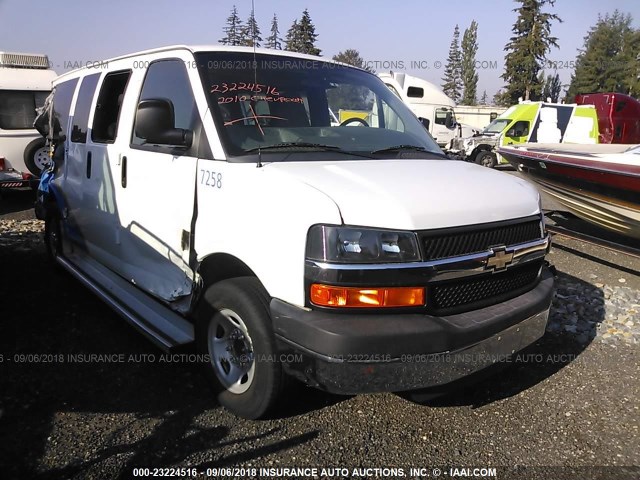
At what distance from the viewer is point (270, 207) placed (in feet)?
8.19

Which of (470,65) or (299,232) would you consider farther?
(470,65)

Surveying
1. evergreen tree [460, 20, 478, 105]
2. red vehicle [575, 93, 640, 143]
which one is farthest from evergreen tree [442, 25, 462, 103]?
red vehicle [575, 93, 640, 143]

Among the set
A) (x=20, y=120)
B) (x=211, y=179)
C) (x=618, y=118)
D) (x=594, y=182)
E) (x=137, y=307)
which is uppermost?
(x=618, y=118)

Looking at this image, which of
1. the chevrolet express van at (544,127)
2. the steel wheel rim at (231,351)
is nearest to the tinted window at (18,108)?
the steel wheel rim at (231,351)

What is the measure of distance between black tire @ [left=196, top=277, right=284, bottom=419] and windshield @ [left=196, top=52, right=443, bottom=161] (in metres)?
0.81

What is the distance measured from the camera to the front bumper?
225 centimetres

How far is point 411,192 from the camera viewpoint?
8.20ft

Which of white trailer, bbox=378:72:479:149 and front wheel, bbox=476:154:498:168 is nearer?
front wheel, bbox=476:154:498:168

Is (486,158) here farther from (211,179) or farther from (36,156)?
(211,179)

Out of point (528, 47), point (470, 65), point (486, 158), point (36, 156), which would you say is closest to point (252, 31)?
point (36, 156)

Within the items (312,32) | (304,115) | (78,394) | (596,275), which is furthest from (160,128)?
(596,275)

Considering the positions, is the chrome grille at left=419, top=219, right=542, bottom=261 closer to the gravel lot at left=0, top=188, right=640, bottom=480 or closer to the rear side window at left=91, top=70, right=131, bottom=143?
the gravel lot at left=0, top=188, right=640, bottom=480

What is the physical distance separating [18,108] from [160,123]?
10.4 meters

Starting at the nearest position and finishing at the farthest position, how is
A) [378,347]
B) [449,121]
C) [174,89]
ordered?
[378,347] → [174,89] → [449,121]
